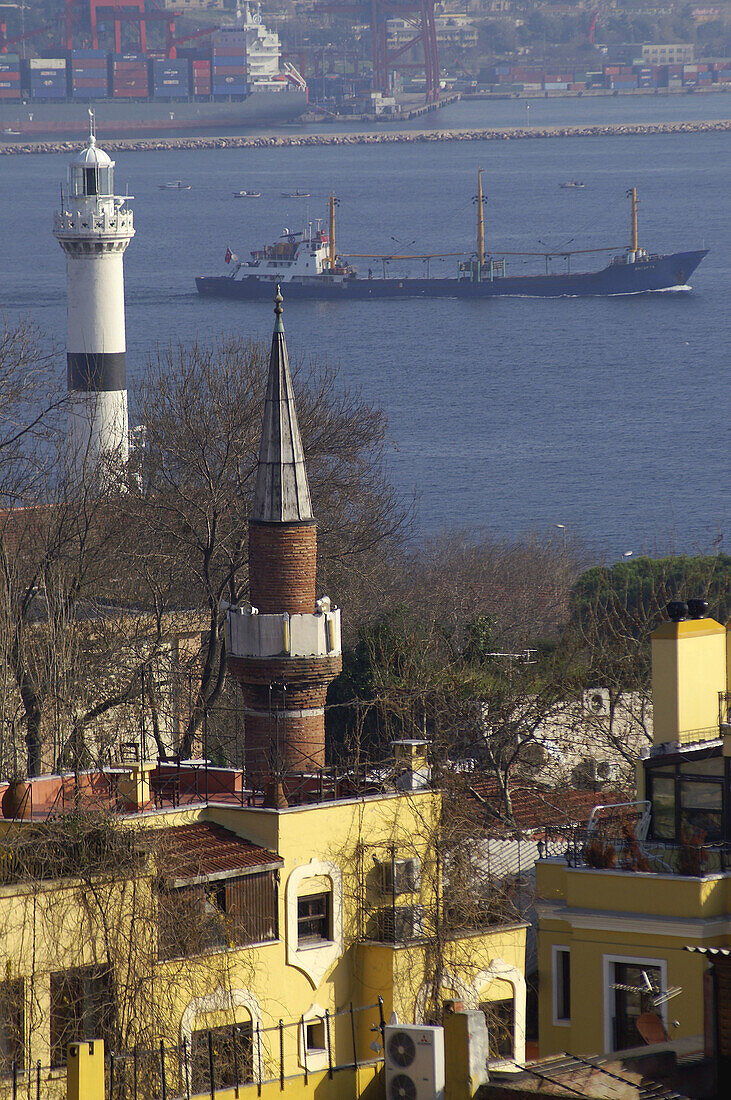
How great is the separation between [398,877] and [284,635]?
5.54 metres

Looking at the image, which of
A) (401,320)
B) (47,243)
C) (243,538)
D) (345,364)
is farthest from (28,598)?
(47,243)

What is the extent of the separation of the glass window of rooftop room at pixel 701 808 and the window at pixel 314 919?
171 inches

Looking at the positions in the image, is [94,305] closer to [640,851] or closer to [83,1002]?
[83,1002]

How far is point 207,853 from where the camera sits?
69.9 ft

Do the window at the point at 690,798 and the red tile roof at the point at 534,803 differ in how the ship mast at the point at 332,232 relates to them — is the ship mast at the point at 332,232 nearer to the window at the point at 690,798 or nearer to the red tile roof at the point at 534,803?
the red tile roof at the point at 534,803

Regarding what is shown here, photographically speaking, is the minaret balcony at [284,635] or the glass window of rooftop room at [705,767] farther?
the minaret balcony at [284,635]

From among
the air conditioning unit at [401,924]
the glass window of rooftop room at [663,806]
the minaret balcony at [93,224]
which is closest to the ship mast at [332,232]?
the minaret balcony at [93,224]

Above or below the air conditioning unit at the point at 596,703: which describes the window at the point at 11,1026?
above

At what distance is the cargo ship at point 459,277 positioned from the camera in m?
170

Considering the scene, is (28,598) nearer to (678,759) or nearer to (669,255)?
(678,759)

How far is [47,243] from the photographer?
630 feet

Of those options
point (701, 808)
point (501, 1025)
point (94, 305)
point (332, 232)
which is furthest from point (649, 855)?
point (332, 232)

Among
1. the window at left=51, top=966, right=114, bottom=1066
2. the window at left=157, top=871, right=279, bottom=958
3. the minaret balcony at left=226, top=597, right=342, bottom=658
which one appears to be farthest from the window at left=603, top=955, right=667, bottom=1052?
the minaret balcony at left=226, top=597, right=342, bottom=658

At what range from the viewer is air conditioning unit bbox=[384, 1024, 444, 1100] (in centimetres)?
1563
